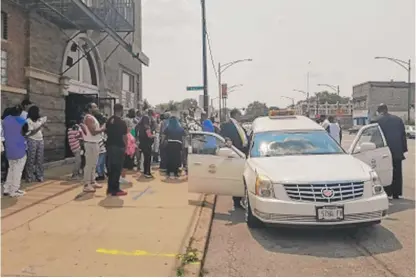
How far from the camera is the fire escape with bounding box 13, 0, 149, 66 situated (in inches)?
447

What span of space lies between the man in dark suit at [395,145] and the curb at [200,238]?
11.6 ft

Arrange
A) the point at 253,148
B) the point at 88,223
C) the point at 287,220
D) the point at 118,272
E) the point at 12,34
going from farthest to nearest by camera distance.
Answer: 1. the point at 12,34
2. the point at 253,148
3. the point at 88,223
4. the point at 287,220
5. the point at 118,272

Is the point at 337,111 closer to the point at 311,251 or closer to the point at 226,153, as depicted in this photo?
the point at 226,153

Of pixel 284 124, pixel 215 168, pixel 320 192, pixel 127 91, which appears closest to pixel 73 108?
pixel 215 168

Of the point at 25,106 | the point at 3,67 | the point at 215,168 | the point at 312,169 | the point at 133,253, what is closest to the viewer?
the point at 133,253

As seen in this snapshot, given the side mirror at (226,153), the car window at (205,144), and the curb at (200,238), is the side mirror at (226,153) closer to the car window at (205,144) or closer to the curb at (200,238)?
the car window at (205,144)

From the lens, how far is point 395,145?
361 inches

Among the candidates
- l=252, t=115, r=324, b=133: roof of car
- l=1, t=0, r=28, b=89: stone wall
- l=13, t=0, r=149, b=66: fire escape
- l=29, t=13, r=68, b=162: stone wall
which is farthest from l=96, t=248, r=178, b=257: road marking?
l=13, t=0, r=149, b=66: fire escape

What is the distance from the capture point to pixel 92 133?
8898mm

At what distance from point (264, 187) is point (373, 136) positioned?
11.9ft

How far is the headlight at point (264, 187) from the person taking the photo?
612cm

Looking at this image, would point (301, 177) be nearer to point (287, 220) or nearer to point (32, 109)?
point (287, 220)

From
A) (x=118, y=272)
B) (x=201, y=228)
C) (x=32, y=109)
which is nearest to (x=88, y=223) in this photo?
(x=201, y=228)

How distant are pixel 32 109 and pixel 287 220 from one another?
5881 mm
